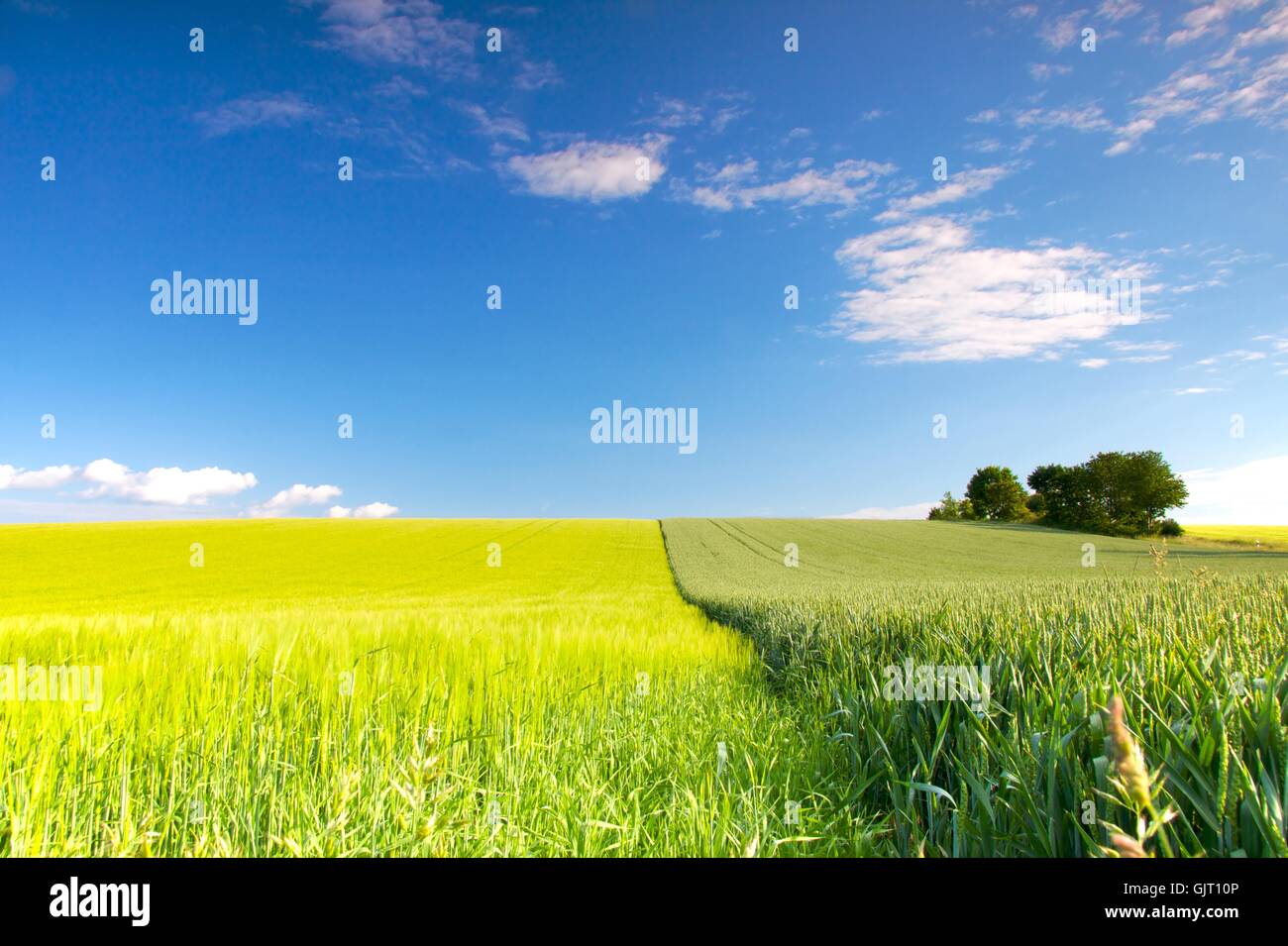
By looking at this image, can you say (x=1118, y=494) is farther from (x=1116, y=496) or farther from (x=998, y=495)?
(x=998, y=495)

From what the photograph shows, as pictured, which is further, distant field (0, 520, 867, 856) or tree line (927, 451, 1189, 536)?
tree line (927, 451, 1189, 536)

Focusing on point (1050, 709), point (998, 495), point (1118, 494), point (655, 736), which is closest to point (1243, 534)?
point (1118, 494)

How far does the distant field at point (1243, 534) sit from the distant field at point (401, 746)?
2645 inches

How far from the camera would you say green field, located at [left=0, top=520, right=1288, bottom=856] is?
8.14 ft

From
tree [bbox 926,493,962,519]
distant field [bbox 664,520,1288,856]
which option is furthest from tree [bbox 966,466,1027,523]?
distant field [bbox 664,520,1288,856]

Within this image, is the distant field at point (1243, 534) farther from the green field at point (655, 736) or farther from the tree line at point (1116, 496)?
the green field at point (655, 736)

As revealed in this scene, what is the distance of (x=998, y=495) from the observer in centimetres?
8975

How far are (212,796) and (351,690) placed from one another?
1.24 metres

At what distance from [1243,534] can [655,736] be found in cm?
8775

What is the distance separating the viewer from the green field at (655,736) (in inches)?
97.7

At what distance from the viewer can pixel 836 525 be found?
2761 inches

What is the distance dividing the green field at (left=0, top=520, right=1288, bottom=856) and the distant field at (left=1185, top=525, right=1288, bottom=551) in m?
65.8

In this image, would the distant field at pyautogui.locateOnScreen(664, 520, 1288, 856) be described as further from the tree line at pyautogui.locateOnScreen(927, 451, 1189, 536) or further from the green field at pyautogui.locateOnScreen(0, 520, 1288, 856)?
the tree line at pyautogui.locateOnScreen(927, 451, 1189, 536)
